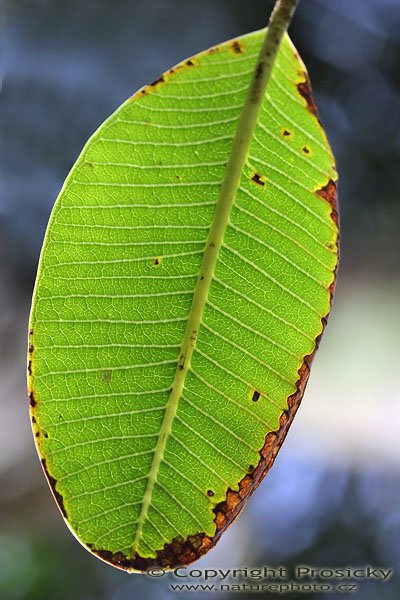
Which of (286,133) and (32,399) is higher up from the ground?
(286,133)

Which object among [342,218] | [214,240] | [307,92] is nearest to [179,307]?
[214,240]

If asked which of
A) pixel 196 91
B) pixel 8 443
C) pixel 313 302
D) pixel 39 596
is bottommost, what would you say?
pixel 39 596

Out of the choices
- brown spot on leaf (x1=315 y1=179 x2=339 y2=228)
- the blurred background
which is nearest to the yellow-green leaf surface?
brown spot on leaf (x1=315 y1=179 x2=339 y2=228)

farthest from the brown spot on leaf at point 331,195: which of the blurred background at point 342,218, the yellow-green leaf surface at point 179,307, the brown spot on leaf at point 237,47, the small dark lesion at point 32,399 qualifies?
the blurred background at point 342,218

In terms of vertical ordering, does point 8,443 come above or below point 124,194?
below

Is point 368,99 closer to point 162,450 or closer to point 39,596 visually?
point 39,596

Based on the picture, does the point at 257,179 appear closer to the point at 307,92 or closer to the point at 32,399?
the point at 307,92

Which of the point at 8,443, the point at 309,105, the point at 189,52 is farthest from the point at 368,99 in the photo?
the point at 309,105

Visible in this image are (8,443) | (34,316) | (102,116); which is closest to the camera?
(34,316)
